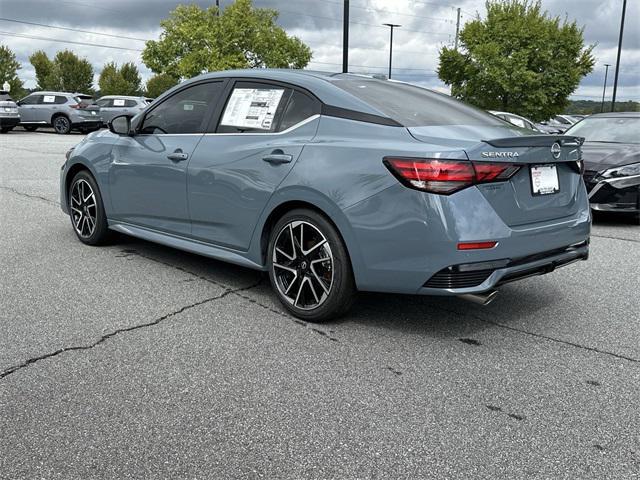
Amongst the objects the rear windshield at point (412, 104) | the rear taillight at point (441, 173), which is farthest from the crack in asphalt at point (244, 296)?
the rear windshield at point (412, 104)

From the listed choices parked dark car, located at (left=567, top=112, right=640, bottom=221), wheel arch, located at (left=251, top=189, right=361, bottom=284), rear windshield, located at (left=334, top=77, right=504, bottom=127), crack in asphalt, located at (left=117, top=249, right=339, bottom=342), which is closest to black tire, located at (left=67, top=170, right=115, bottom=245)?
crack in asphalt, located at (left=117, top=249, right=339, bottom=342)

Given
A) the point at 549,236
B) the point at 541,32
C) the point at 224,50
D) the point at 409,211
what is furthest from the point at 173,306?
the point at 224,50

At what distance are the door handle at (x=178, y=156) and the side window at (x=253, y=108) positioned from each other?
340mm

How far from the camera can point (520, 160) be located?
144 inches

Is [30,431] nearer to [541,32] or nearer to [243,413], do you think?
[243,413]

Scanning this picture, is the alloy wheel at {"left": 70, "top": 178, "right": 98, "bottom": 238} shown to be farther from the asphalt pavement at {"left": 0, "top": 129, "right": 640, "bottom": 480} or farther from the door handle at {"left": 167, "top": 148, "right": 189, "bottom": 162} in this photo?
the door handle at {"left": 167, "top": 148, "right": 189, "bottom": 162}

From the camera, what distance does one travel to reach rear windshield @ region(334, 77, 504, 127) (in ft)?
13.0

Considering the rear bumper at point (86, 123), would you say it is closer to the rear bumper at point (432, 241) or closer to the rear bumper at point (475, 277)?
the rear bumper at point (432, 241)

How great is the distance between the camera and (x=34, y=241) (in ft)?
20.7

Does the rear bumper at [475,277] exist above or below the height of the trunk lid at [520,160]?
below

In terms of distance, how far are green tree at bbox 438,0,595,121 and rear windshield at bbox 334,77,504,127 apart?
3084 cm

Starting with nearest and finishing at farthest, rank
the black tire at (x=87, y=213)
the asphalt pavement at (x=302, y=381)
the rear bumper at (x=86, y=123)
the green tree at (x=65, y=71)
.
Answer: the asphalt pavement at (x=302, y=381)
the black tire at (x=87, y=213)
the rear bumper at (x=86, y=123)
the green tree at (x=65, y=71)

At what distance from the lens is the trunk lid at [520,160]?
3555 millimetres

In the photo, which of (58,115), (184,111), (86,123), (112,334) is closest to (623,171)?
(184,111)
